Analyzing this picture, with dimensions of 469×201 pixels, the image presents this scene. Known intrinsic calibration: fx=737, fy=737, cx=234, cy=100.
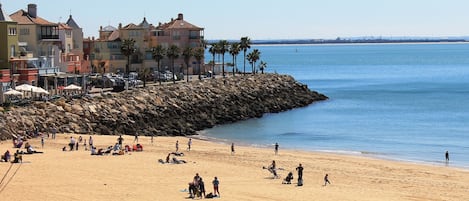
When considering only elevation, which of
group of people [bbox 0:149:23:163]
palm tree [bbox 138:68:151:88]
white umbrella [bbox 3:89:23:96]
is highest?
palm tree [bbox 138:68:151:88]

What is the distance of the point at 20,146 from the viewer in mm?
→ 46000

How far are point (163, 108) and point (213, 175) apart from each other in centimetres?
3166

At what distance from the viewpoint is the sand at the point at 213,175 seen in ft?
107

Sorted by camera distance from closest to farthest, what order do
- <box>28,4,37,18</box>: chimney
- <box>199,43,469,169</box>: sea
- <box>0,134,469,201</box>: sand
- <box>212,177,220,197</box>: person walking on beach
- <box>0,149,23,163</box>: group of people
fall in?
<box>212,177,220,197</box>: person walking on beach
<box>0,134,469,201</box>: sand
<box>0,149,23,163</box>: group of people
<box>199,43,469,169</box>: sea
<box>28,4,37,18</box>: chimney

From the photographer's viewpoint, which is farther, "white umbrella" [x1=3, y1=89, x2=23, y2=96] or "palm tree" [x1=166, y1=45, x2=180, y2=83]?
"palm tree" [x1=166, y1=45, x2=180, y2=83]

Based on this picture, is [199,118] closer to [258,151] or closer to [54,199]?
[258,151]

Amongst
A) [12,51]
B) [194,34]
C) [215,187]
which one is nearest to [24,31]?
[12,51]

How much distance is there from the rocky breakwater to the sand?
607cm

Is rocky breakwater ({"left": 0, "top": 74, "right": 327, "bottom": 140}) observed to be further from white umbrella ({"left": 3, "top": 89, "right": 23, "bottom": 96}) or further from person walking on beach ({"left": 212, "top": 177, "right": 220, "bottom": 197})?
person walking on beach ({"left": 212, "top": 177, "right": 220, "bottom": 197})

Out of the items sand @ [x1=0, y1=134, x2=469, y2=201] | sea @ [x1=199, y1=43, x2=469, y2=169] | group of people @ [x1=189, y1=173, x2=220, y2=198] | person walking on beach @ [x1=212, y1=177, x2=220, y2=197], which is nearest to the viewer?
group of people @ [x1=189, y1=173, x2=220, y2=198]

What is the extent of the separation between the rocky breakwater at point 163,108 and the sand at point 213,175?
19.9ft

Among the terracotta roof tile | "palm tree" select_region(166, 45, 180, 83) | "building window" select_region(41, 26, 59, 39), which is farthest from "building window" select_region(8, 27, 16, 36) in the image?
"palm tree" select_region(166, 45, 180, 83)

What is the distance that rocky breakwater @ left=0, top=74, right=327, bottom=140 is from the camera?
56.8 meters

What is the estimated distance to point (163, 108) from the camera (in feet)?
228
